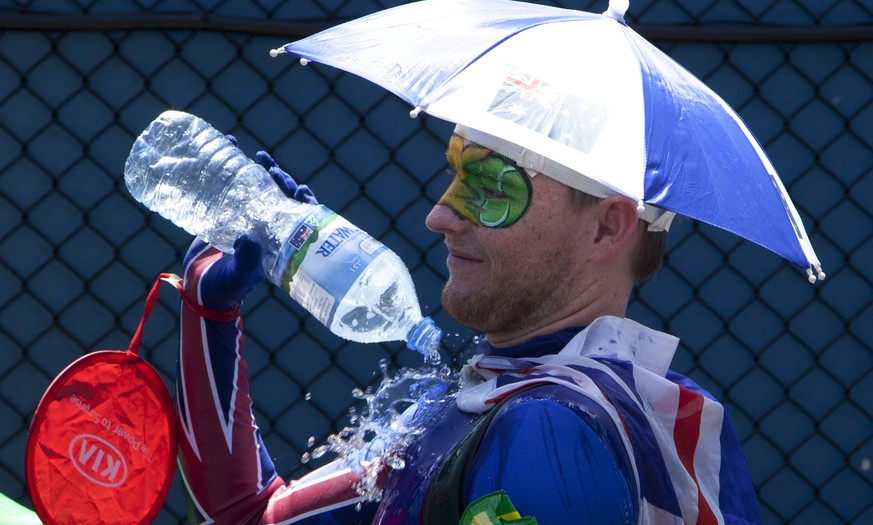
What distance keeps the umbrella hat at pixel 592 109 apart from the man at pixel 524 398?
69 millimetres

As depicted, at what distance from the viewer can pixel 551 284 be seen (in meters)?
1.51

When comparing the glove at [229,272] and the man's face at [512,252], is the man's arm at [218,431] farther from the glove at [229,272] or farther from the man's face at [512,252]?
the man's face at [512,252]

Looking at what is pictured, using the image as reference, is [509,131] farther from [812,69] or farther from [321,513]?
[812,69]

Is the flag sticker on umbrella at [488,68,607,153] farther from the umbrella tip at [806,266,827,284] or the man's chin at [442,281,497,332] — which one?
the umbrella tip at [806,266,827,284]

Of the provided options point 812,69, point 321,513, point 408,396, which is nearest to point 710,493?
point 408,396

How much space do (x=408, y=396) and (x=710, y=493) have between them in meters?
0.52

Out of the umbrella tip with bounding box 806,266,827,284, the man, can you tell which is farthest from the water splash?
the umbrella tip with bounding box 806,266,827,284

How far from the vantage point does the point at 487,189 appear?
153 cm

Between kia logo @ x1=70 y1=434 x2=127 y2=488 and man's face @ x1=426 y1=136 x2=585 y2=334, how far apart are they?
69 centimetres

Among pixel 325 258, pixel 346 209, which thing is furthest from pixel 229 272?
pixel 346 209

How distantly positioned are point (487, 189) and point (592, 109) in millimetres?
201

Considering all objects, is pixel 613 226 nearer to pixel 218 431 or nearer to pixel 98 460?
pixel 218 431

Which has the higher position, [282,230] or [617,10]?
[617,10]

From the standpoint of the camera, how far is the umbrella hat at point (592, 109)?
1378mm
